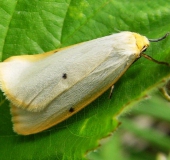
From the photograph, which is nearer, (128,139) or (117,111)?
(117,111)

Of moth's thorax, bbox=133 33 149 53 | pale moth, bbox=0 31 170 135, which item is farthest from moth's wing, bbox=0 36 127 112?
moth's thorax, bbox=133 33 149 53

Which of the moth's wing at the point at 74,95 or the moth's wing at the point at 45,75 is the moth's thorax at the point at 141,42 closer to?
the moth's wing at the point at 74,95

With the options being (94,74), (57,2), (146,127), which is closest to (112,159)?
(146,127)

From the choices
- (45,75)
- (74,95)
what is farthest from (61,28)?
(74,95)

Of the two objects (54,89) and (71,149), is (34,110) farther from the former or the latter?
(71,149)

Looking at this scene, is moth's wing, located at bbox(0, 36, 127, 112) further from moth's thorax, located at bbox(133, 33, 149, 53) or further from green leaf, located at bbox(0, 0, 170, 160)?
moth's thorax, located at bbox(133, 33, 149, 53)

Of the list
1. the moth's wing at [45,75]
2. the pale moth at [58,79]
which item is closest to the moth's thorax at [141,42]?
the pale moth at [58,79]

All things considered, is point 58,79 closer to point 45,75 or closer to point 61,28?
point 45,75
